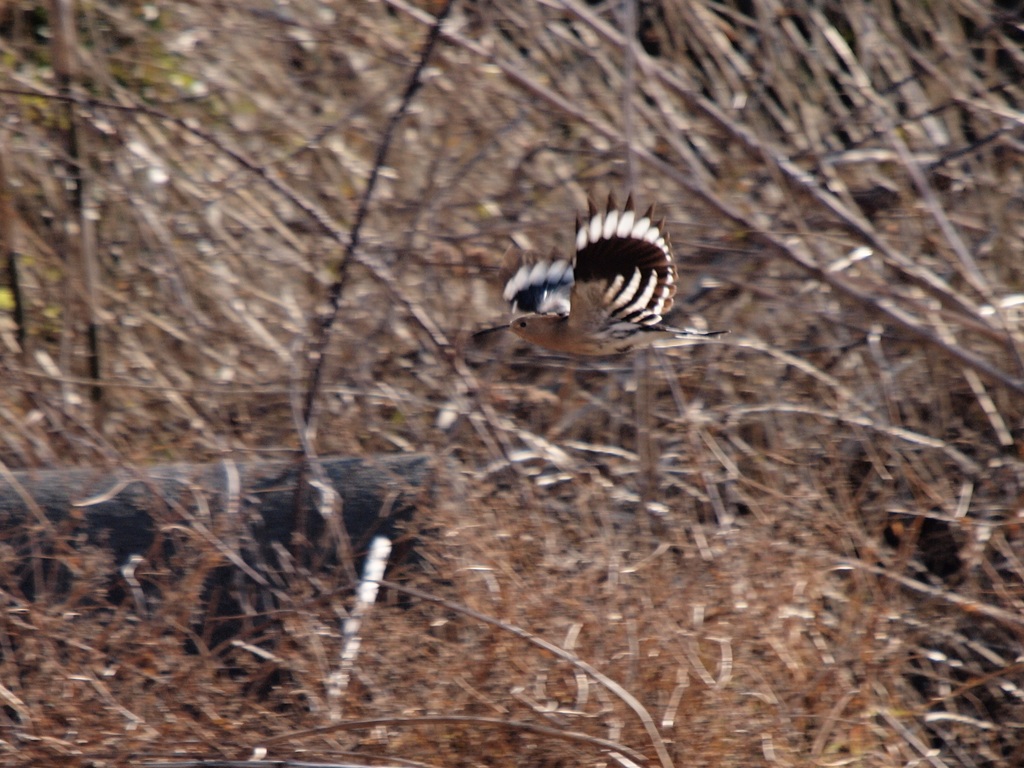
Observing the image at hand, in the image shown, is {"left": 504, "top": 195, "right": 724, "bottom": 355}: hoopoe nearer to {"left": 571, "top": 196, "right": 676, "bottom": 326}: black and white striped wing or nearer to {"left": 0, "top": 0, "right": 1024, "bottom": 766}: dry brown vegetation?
{"left": 571, "top": 196, "right": 676, "bottom": 326}: black and white striped wing

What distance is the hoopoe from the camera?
3.18 metres

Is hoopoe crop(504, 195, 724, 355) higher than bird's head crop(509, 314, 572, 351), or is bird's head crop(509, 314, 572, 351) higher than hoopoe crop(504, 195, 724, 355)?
hoopoe crop(504, 195, 724, 355)

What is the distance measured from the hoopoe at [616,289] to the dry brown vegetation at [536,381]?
0.42 m

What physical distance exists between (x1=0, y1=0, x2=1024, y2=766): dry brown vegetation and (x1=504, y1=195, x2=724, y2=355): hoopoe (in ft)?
1.38

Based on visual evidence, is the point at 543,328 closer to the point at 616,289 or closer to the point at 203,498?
the point at 616,289

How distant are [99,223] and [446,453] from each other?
2.57m

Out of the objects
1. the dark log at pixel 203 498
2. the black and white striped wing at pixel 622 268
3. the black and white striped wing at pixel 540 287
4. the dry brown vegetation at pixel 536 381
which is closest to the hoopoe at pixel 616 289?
the black and white striped wing at pixel 622 268

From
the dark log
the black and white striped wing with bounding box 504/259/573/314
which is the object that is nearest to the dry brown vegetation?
the dark log

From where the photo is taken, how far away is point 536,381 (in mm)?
5207

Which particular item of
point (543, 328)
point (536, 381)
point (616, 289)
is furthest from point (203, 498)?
point (536, 381)

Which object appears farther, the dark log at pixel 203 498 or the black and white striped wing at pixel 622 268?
the dark log at pixel 203 498

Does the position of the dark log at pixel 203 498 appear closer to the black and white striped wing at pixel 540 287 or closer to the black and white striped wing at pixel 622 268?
the black and white striped wing at pixel 540 287

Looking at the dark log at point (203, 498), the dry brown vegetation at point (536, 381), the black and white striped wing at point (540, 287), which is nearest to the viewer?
the dry brown vegetation at point (536, 381)

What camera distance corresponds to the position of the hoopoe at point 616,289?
3.18 m
